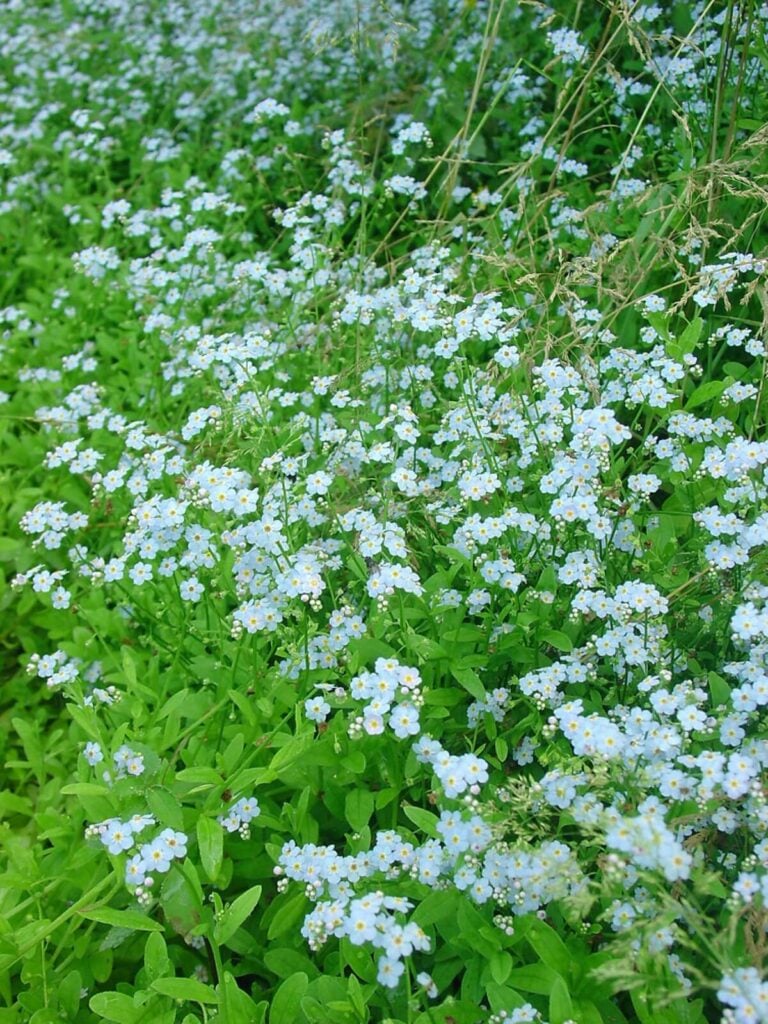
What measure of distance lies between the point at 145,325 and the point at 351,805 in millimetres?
2793

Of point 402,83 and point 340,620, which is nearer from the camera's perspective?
point 340,620

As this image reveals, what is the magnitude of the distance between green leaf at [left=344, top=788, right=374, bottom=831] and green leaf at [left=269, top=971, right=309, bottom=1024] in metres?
0.42

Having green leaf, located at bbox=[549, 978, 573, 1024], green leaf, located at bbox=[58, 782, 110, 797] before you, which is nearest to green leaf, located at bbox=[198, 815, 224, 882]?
green leaf, located at bbox=[58, 782, 110, 797]

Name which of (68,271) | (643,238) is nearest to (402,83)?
(68,271)

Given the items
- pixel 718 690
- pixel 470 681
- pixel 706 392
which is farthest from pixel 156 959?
pixel 706 392

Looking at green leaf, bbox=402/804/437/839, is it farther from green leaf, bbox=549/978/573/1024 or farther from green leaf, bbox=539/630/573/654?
green leaf, bbox=539/630/573/654

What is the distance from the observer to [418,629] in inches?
127

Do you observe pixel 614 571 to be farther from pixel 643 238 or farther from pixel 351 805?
pixel 643 238

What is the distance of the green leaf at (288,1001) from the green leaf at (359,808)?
419 mm

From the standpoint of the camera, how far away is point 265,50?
720cm

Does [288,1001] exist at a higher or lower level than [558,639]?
lower

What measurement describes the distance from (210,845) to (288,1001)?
441mm

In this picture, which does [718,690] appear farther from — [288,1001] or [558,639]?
[288,1001]

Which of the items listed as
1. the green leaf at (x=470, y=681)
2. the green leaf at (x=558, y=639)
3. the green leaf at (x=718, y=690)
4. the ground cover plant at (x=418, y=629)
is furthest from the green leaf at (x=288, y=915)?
the green leaf at (x=718, y=690)
